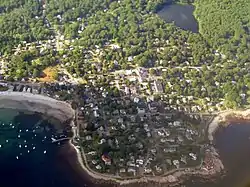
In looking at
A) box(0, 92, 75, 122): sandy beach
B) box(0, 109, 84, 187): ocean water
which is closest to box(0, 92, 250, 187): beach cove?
box(0, 92, 75, 122): sandy beach

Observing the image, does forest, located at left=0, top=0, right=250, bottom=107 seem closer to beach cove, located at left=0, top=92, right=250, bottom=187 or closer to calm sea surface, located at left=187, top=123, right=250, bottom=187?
beach cove, located at left=0, top=92, right=250, bottom=187

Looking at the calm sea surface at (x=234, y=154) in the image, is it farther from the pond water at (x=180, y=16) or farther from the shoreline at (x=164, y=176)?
the pond water at (x=180, y=16)

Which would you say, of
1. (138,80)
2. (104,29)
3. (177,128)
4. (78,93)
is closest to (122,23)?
(104,29)

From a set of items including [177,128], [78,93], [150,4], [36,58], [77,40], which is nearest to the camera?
[177,128]

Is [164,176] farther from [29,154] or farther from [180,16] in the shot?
[180,16]

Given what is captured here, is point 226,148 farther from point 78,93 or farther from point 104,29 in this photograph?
point 104,29

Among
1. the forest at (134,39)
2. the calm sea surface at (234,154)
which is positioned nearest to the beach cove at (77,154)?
the calm sea surface at (234,154)
